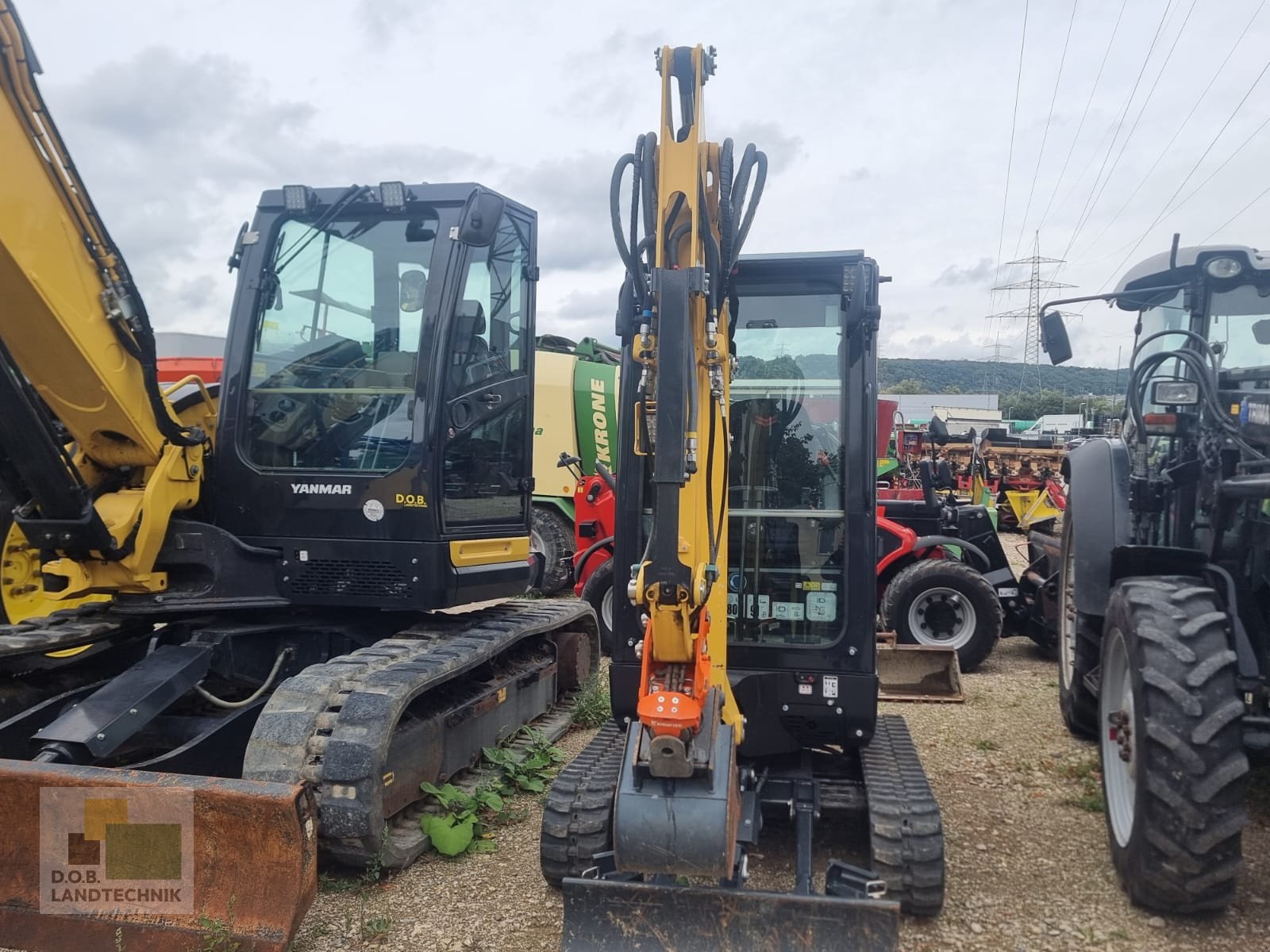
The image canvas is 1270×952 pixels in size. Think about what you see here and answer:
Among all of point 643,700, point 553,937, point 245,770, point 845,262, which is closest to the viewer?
point 643,700

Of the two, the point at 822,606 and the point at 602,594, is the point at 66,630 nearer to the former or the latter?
the point at 822,606

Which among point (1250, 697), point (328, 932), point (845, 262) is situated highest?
point (845, 262)

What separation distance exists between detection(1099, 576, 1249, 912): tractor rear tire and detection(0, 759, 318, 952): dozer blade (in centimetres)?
264

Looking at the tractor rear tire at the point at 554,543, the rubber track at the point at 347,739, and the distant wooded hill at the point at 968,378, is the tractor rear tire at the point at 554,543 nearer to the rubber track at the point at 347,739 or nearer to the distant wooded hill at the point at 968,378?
the rubber track at the point at 347,739

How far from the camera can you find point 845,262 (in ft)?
12.8

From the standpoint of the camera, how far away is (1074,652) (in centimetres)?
512

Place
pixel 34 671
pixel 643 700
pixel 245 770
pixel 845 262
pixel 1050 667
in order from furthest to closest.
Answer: pixel 1050 667 < pixel 34 671 < pixel 845 262 < pixel 245 770 < pixel 643 700

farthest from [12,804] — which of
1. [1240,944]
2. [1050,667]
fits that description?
[1050,667]

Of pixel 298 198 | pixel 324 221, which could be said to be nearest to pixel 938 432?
pixel 324 221

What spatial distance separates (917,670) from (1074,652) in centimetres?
162

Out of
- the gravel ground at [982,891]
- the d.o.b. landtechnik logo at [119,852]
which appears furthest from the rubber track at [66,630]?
the gravel ground at [982,891]

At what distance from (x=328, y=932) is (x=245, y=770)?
2.14 feet

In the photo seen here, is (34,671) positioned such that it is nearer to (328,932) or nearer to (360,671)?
(360,671)

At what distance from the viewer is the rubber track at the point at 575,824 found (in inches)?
136
